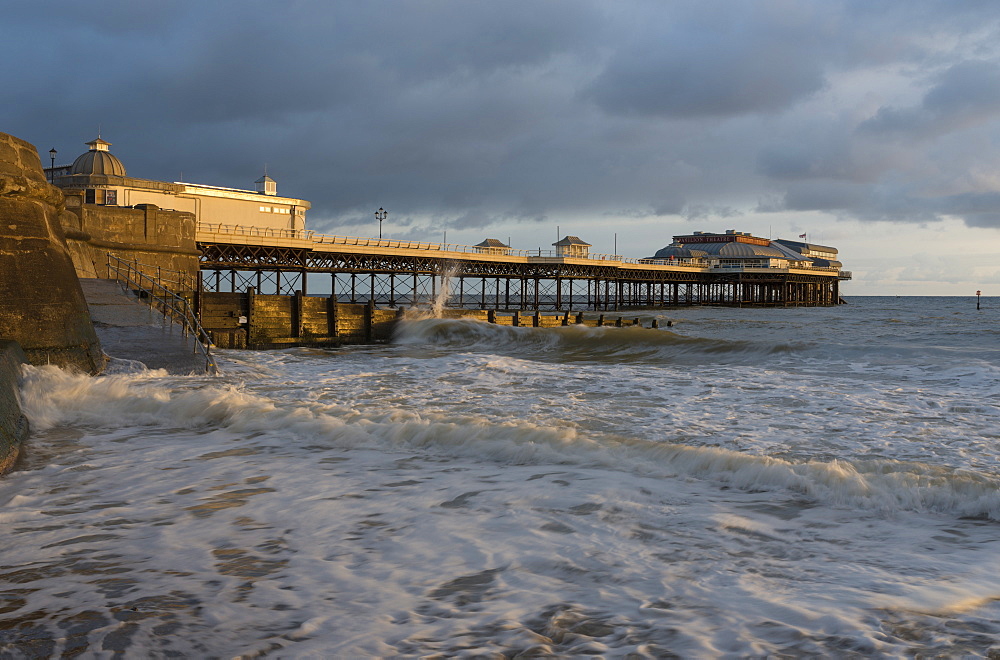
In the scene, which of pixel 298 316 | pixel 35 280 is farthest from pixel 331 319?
pixel 35 280

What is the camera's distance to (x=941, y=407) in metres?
10.8

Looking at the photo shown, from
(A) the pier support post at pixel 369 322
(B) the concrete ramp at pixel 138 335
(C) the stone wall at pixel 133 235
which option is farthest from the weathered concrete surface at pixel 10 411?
(A) the pier support post at pixel 369 322

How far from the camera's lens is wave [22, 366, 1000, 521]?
5.80 metres

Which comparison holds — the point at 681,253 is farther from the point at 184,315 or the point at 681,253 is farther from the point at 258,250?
the point at 184,315

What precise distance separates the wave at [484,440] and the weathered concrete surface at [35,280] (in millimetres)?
549

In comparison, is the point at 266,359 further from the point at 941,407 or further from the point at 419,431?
the point at 941,407

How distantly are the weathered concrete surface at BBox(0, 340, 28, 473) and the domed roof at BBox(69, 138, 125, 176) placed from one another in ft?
144

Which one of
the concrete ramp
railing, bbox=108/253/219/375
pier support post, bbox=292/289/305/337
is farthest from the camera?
pier support post, bbox=292/289/305/337

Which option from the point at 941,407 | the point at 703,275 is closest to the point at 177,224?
the point at 941,407

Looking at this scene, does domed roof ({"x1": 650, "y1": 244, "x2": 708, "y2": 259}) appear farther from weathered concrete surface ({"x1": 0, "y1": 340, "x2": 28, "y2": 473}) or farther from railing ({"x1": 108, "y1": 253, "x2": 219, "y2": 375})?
weathered concrete surface ({"x1": 0, "y1": 340, "x2": 28, "y2": 473})

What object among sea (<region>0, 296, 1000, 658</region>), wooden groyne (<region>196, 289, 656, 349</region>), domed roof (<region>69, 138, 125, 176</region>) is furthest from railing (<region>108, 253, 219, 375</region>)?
domed roof (<region>69, 138, 125, 176</region>)

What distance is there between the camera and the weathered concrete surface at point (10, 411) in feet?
19.6

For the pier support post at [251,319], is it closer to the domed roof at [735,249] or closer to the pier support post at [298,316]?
the pier support post at [298,316]

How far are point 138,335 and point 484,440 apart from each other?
28.4 ft
